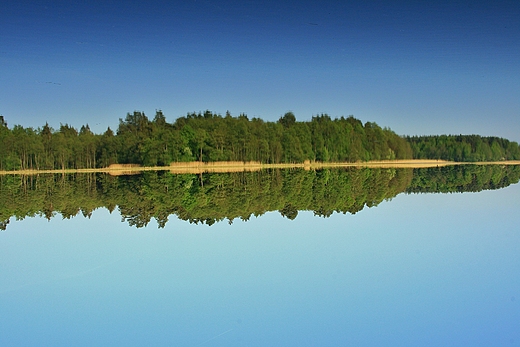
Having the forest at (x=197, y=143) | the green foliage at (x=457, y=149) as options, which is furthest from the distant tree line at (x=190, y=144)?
the green foliage at (x=457, y=149)

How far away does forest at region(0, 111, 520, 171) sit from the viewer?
266 feet

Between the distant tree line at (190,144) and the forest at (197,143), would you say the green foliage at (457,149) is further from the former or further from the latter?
the distant tree line at (190,144)

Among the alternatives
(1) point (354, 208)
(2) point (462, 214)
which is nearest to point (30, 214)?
(1) point (354, 208)

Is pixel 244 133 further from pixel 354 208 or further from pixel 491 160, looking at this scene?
pixel 491 160

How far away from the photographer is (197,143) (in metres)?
81.2

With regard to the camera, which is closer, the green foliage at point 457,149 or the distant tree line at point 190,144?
the distant tree line at point 190,144

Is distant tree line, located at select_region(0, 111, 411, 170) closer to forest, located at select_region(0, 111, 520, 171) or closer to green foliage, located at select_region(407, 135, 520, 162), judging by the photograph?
forest, located at select_region(0, 111, 520, 171)

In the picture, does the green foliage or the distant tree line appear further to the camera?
the green foliage

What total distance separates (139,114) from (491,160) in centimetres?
9888

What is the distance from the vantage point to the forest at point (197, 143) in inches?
3194

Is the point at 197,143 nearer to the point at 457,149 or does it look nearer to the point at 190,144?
the point at 190,144

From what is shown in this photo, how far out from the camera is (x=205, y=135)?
80938 millimetres

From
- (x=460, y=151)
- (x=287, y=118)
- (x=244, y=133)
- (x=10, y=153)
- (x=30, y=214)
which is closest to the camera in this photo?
(x=30, y=214)

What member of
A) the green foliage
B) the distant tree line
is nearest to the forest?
the distant tree line
